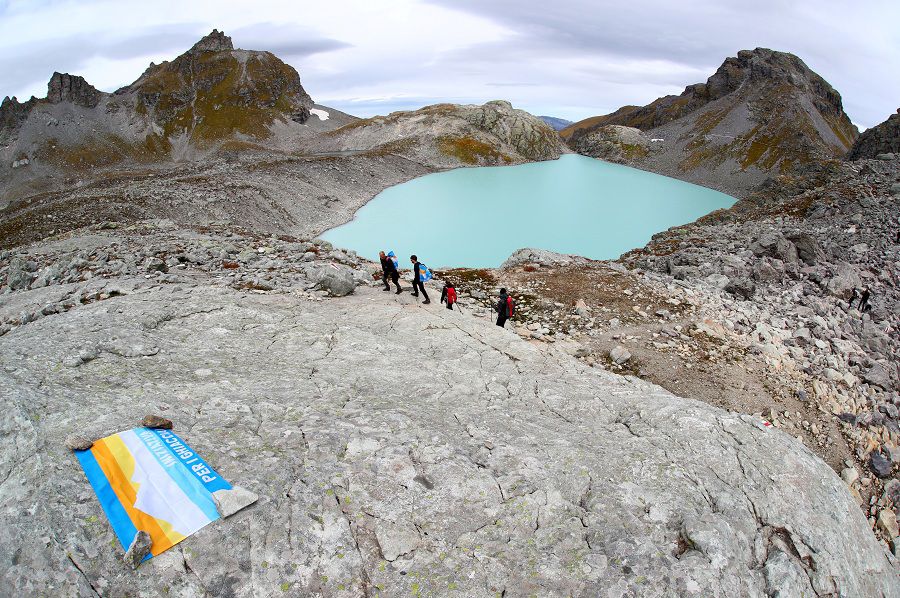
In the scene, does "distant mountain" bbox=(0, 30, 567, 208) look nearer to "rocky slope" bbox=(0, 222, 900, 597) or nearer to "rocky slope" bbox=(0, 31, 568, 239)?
"rocky slope" bbox=(0, 31, 568, 239)

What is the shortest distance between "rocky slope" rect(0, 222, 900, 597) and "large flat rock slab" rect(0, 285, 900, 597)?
0.09 ft

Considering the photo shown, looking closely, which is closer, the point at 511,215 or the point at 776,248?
the point at 776,248

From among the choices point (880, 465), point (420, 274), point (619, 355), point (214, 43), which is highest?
point (214, 43)

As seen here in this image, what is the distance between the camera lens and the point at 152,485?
201 inches

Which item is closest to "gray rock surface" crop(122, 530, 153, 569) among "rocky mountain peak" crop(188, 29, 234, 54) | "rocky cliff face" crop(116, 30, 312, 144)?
"rocky cliff face" crop(116, 30, 312, 144)

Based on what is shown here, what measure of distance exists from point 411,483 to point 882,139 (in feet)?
314

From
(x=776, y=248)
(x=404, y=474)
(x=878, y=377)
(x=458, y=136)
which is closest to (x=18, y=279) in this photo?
(x=404, y=474)

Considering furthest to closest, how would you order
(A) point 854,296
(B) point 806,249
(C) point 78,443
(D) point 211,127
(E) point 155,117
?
(D) point 211,127, (E) point 155,117, (B) point 806,249, (A) point 854,296, (C) point 78,443

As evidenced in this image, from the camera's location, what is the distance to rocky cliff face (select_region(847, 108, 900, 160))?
219 ft

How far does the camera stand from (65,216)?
35625 mm

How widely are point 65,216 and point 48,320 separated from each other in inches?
1268

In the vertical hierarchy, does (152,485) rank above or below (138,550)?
above

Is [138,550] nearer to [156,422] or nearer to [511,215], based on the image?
[156,422]

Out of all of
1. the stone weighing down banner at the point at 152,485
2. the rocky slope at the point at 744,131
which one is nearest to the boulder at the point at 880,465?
the stone weighing down banner at the point at 152,485
